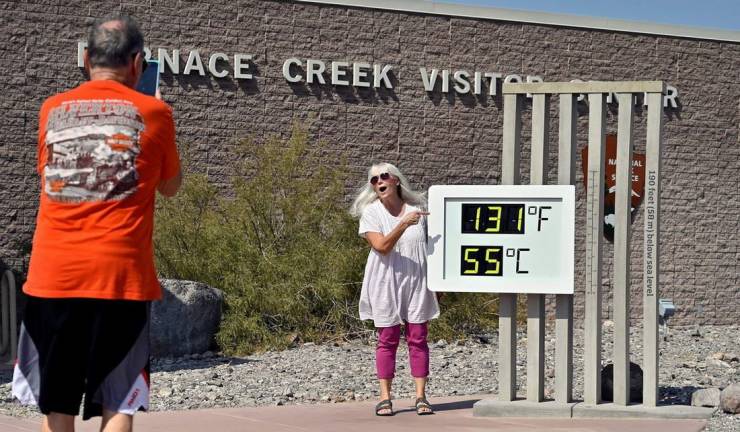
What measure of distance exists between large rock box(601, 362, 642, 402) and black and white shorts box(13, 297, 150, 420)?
498cm

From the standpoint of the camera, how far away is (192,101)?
16.5 meters

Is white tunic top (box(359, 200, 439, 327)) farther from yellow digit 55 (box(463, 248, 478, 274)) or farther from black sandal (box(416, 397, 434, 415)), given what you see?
black sandal (box(416, 397, 434, 415))

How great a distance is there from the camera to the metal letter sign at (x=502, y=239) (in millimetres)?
8508

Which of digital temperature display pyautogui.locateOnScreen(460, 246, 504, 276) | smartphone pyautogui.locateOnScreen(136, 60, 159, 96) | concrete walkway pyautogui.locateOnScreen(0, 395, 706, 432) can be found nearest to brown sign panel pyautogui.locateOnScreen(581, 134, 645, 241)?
digital temperature display pyautogui.locateOnScreen(460, 246, 504, 276)

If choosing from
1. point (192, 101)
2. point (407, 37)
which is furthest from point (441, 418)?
point (407, 37)

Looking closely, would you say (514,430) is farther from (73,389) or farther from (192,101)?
(192,101)

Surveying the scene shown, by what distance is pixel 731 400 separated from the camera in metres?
8.20

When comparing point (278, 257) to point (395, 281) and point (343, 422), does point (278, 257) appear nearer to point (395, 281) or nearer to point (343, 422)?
point (395, 281)

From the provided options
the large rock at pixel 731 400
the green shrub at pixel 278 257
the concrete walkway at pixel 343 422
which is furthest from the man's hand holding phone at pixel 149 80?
the green shrub at pixel 278 257

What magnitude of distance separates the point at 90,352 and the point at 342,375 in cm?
694

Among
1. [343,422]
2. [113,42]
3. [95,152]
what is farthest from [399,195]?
[95,152]

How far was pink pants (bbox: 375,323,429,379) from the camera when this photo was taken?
859 centimetres

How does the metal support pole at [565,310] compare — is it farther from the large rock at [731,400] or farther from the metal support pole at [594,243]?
the large rock at [731,400]

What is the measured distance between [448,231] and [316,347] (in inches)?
190
